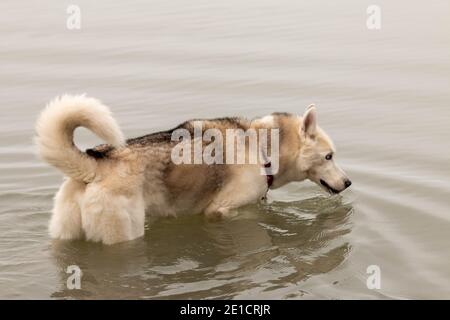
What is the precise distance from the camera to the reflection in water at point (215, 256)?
6867mm

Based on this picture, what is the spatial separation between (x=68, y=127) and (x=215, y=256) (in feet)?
6.61

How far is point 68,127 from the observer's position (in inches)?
263

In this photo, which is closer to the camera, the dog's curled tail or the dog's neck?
the dog's curled tail

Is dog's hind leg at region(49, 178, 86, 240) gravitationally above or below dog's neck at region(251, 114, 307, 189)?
below

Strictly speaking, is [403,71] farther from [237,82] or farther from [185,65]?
[185,65]

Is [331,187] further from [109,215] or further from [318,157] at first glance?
[109,215]

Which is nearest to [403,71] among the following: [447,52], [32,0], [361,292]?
[447,52]

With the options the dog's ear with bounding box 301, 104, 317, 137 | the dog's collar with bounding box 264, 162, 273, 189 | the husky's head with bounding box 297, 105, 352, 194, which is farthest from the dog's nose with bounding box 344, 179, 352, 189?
the dog's collar with bounding box 264, 162, 273, 189

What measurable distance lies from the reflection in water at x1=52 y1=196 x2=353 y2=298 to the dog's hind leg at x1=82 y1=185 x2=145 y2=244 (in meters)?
0.17

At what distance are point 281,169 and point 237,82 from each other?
14.2 ft

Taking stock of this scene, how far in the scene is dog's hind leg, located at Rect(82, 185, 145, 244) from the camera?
6766 mm

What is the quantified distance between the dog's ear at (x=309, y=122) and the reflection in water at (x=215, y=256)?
3.35 ft

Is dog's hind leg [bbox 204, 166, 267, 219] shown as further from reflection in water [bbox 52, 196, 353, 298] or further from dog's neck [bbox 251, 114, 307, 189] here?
dog's neck [bbox 251, 114, 307, 189]

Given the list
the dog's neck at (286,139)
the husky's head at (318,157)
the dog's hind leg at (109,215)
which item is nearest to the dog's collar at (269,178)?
the dog's neck at (286,139)
